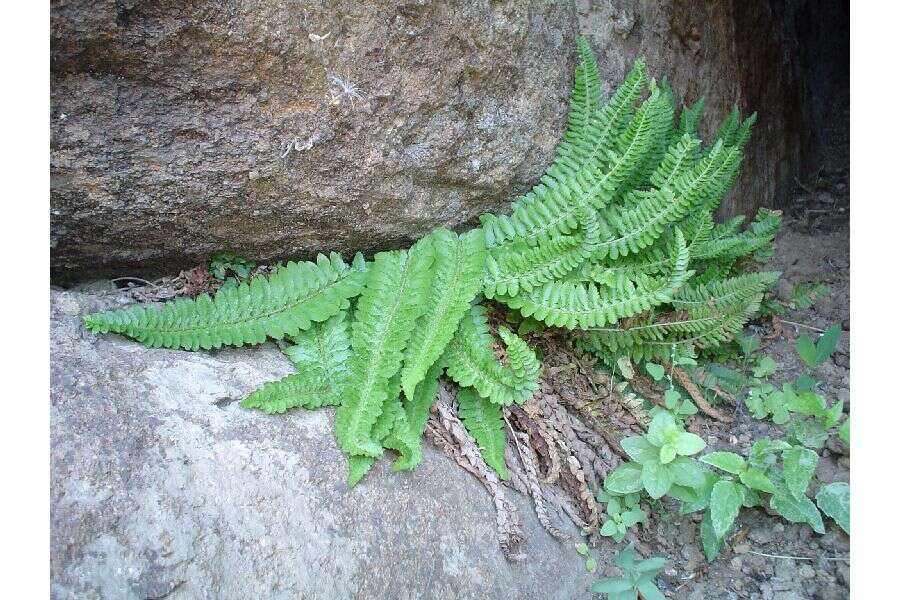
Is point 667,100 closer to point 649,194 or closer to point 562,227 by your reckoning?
point 649,194

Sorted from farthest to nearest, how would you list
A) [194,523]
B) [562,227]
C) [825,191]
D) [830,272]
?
[825,191] → [830,272] → [562,227] → [194,523]

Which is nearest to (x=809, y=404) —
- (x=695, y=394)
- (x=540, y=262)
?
(x=695, y=394)

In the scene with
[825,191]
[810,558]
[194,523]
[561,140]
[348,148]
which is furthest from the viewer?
[825,191]

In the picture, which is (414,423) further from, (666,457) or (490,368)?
(666,457)

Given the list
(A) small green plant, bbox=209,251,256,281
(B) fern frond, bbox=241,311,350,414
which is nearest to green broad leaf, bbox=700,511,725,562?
(B) fern frond, bbox=241,311,350,414

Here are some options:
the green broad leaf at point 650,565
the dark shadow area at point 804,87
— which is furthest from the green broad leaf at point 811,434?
the dark shadow area at point 804,87

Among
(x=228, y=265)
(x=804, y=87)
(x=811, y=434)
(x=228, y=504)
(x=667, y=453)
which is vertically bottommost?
(x=228, y=504)

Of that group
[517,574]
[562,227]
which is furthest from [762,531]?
[562,227]
